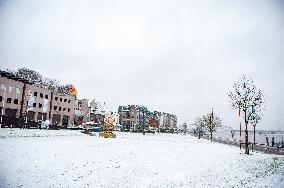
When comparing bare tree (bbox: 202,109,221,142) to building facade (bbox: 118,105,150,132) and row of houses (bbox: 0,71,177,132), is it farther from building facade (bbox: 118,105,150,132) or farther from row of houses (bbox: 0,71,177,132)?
building facade (bbox: 118,105,150,132)

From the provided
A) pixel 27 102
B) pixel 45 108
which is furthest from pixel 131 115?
pixel 27 102

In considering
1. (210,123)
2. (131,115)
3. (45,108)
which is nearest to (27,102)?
(45,108)

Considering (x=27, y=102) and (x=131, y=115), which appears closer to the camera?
(x=27, y=102)

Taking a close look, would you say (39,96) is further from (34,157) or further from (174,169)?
(174,169)

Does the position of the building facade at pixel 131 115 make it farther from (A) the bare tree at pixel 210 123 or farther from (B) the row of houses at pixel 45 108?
(A) the bare tree at pixel 210 123

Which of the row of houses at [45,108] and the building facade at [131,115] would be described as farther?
the building facade at [131,115]

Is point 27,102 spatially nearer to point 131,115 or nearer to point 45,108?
point 45,108

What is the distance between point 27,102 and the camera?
185 ft

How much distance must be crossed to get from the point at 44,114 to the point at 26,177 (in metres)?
62.1

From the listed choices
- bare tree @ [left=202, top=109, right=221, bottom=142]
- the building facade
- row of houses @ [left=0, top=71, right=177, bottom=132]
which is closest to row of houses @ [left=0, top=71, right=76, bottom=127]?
row of houses @ [left=0, top=71, right=177, bottom=132]

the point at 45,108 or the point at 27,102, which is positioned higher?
the point at 27,102

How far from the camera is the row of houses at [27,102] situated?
4886cm

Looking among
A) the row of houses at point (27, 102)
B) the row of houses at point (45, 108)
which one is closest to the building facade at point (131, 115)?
the row of houses at point (45, 108)

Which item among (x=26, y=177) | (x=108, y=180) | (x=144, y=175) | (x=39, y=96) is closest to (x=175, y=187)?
(x=144, y=175)
